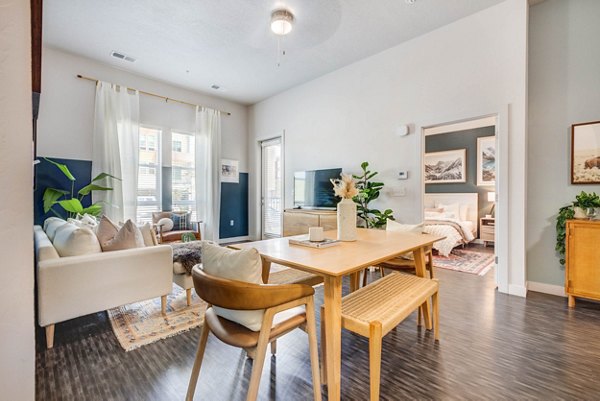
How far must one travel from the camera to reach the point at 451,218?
5.80m

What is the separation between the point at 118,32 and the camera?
3541 millimetres

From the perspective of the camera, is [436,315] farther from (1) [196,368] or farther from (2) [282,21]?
(2) [282,21]

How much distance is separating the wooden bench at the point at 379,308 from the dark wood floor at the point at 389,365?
0.26 m

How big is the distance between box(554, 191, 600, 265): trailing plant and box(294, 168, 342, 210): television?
8.90 ft

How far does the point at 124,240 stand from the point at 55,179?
2.93 metres

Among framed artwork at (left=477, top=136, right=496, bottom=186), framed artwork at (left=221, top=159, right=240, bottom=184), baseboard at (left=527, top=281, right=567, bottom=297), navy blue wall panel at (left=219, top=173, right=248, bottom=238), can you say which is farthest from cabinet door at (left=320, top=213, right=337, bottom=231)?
framed artwork at (left=477, top=136, right=496, bottom=186)

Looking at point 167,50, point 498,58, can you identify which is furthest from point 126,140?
point 498,58

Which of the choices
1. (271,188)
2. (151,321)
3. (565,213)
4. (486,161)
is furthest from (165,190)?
(486,161)

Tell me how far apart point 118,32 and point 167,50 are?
616mm

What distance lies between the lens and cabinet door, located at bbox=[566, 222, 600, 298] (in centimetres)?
247

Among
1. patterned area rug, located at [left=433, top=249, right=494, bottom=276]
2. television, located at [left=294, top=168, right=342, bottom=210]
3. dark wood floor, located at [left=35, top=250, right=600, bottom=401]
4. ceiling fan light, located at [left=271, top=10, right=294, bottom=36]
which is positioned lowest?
dark wood floor, located at [left=35, top=250, right=600, bottom=401]

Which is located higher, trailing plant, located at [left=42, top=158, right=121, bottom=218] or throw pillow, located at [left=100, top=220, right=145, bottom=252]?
trailing plant, located at [left=42, top=158, right=121, bottom=218]

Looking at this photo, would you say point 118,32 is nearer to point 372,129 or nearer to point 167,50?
point 167,50

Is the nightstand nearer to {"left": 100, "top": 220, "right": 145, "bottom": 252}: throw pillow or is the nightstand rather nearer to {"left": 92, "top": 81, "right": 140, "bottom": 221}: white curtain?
{"left": 100, "top": 220, "right": 145, "bottom": 252}: throw pillow
